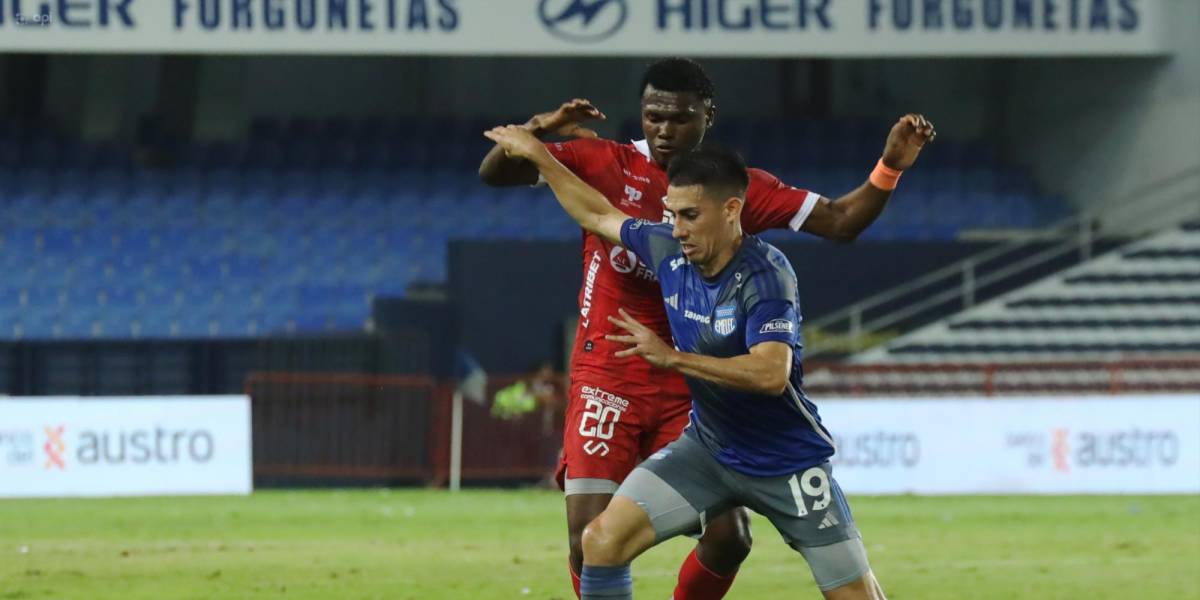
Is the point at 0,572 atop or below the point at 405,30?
below

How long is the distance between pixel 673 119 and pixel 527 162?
630 millimetres

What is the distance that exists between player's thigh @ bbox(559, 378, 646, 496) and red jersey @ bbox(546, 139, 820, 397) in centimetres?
7

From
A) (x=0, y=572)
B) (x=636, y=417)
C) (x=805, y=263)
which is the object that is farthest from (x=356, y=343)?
(x=636, y=417)

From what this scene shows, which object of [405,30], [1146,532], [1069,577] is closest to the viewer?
[1069,577]

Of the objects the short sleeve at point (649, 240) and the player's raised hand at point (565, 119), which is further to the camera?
the player's raised hand at point (565, 119)

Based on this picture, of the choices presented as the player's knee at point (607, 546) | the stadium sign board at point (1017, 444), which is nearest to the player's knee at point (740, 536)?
the player's knee at point (607, 546)

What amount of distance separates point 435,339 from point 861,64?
1018 cm

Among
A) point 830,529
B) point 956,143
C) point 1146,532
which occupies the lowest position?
point 1146,532

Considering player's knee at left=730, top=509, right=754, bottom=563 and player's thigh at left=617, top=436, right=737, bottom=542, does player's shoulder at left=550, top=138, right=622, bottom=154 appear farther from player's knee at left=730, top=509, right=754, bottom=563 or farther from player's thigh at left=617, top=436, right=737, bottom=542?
player's knee at left=730, top=509, right=754, bottom=563

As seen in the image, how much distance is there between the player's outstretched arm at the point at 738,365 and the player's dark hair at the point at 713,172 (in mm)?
571

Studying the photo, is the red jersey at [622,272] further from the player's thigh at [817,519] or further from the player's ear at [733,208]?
the player's thigh at [817,519]

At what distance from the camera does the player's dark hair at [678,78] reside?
746 centimetres

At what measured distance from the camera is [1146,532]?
1539 centimetres

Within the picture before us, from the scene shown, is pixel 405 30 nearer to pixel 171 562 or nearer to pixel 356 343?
pixel 356 343
